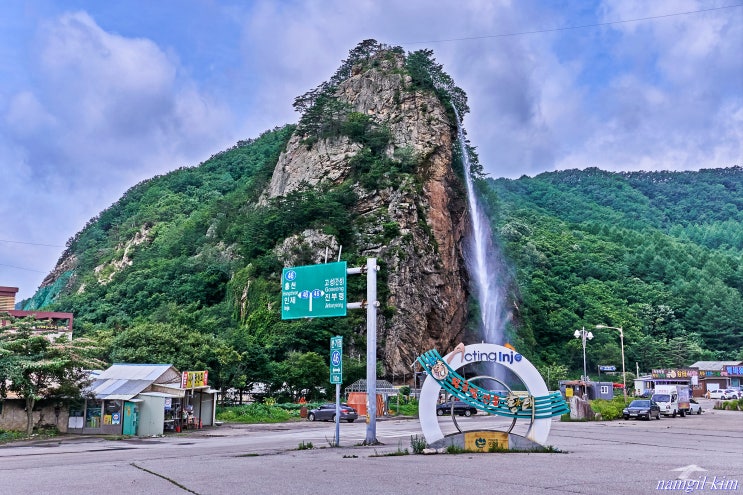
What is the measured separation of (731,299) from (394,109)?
182ft

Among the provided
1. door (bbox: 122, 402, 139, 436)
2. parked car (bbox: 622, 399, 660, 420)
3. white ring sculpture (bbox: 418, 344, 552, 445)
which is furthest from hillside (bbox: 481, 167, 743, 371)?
white ring sculpture (bbox: 418, 344, 552, 445)

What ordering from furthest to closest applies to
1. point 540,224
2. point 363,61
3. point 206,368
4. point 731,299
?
point 540,224 < point 731,299 < point 363,61 < point 206,368

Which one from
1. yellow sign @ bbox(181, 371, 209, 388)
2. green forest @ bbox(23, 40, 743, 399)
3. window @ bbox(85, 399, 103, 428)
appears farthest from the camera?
green forest @ bbox(23, 40, 743, 399)

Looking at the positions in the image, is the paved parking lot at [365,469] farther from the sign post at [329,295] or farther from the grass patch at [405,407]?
the grass patch at [405,407]

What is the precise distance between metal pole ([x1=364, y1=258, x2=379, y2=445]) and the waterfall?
152ft

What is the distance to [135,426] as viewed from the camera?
90.5ft

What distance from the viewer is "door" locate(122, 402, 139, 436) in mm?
27500

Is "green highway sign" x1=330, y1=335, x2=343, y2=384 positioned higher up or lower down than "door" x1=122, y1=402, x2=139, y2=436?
higher up

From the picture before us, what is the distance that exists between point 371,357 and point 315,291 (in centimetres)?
328

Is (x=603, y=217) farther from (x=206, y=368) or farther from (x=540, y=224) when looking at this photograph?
(x=206, y=368)

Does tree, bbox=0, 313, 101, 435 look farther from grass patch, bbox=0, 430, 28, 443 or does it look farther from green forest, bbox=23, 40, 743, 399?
green forest, bbox=23, 40, 743, 399

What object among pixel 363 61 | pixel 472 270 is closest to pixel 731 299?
pixel 472 270

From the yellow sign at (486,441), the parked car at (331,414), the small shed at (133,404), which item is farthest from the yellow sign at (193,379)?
the yellow sign at (486,441)

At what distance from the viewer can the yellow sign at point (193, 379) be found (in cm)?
3050
